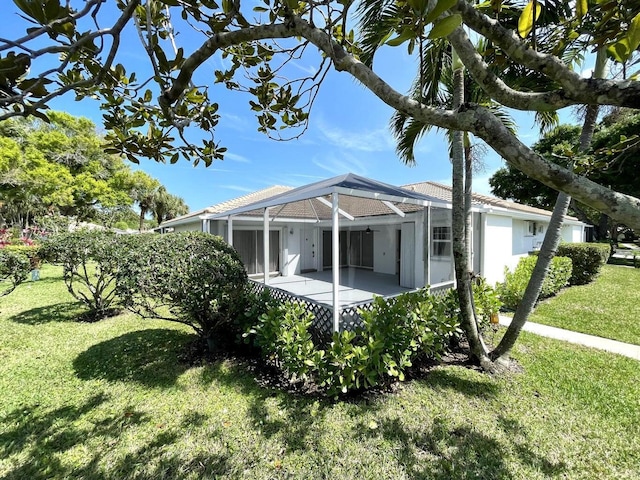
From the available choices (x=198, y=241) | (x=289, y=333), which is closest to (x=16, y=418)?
(x=198, y=241)

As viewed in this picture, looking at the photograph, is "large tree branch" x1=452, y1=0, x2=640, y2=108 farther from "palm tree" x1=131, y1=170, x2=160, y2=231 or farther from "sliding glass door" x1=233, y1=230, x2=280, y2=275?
"palm tree" x1=131, y1=170, x2=160, y2=231

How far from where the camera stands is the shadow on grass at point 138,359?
5.26m

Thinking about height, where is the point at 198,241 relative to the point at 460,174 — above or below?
below

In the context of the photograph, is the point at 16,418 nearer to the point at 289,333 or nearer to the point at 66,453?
the point at 66,453

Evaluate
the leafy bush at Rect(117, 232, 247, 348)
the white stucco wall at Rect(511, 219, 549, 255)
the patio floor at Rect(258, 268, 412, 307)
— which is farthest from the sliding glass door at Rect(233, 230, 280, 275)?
the white stucco wall at Rect(511, 219, 549, 255)

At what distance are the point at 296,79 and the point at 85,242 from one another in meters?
8.18

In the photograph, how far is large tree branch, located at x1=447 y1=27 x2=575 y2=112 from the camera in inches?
60.3

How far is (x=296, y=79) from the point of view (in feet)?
12.6

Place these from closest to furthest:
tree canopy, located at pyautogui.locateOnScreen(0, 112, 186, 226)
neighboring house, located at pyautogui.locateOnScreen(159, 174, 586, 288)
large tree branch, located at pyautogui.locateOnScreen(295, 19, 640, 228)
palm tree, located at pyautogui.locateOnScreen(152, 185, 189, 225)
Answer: large tree branch, located at pyautogui.locateOnScreen(295, 19, 640, 228)
neighboring house, located at pyautogui.locateOnScreen(159, 174, 586, 288)
tree canopy, located at pyautogui.locateOnScreen(0, 112, 186, 226)
palm tree, located at pyautogui.locateOnScreen(152, 185, 189, 225)

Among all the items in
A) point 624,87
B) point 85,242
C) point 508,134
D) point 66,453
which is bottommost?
point 66,453

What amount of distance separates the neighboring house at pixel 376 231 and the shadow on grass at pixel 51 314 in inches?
217

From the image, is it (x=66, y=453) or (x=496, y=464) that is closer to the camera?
(x=496, y=464)

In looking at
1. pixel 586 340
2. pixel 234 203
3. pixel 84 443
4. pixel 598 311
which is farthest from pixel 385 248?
pixel 84 443

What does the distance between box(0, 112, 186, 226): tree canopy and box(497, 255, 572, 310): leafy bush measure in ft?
79.8
